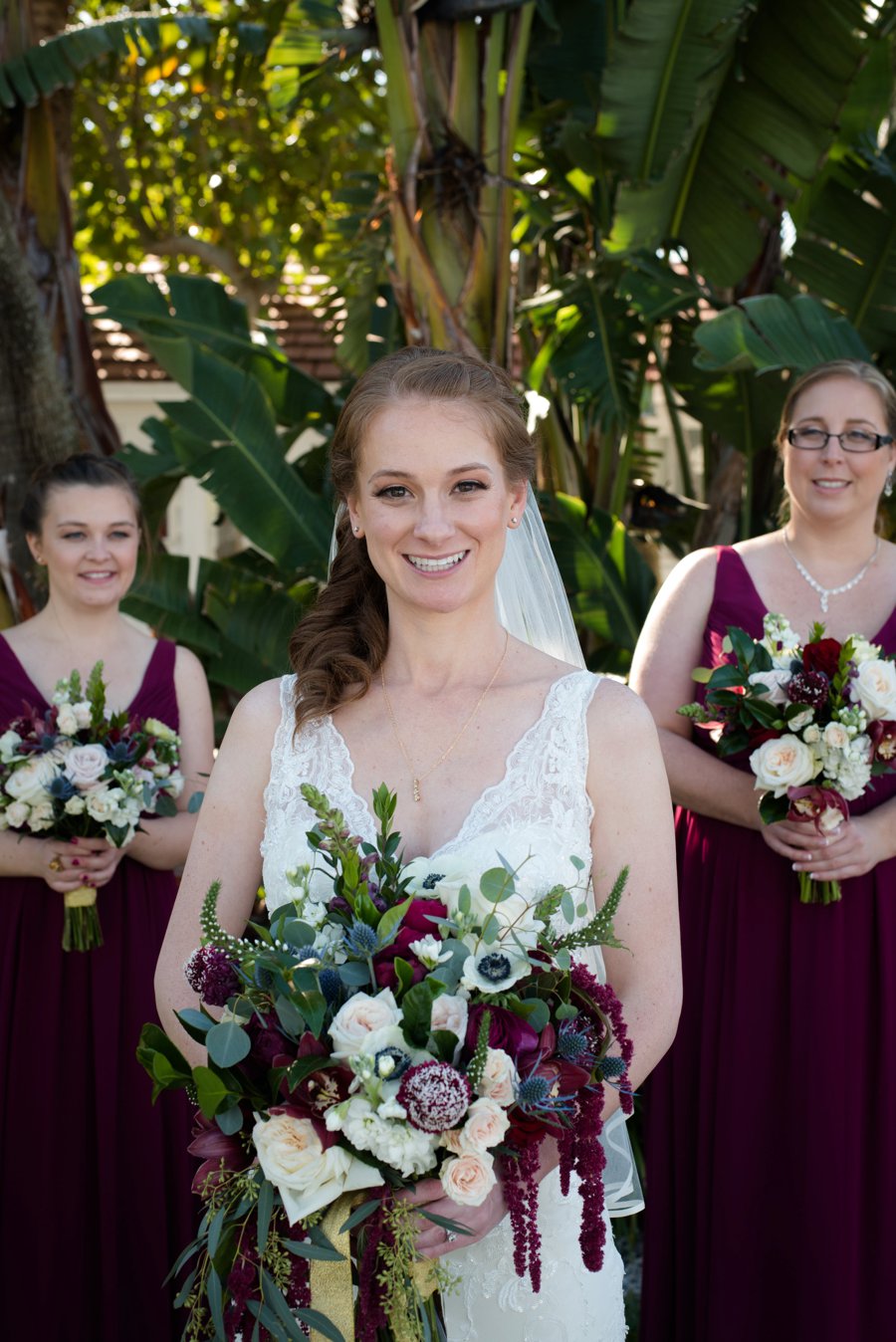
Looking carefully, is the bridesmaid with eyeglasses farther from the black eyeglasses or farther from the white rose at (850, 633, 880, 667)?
the white rose at (850, 633, 880, 667)

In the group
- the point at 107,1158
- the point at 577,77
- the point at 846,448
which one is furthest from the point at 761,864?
the point at 577,77

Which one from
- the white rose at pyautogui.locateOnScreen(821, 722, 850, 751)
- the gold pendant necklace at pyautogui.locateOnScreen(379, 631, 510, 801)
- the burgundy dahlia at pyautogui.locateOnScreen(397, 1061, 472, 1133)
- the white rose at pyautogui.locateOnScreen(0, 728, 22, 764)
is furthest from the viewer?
the white rose at pyautogui.locateOnScreen(0, 728, 22, 764)

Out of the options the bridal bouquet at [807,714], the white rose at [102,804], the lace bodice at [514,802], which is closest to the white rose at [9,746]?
the white rose at [102,804]

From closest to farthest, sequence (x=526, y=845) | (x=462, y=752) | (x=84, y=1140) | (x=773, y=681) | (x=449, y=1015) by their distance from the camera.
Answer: (x=449, y=1015)
(x=526, y=845)
(x=462, y=752)
(x=773, y=681)
(x=84, y=1140)

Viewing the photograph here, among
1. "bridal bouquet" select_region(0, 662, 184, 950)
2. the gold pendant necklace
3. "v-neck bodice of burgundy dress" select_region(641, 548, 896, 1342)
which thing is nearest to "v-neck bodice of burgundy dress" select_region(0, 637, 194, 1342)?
"bridal bouquet" select_region(0, 662, 184, 950)

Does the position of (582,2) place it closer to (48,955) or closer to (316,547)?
Answer: (316,547)

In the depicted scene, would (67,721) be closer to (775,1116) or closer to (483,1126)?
(775,1116)

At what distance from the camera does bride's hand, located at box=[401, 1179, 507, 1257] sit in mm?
2332

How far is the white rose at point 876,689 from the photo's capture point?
3.77m

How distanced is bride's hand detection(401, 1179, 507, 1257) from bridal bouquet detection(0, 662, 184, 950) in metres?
2.15

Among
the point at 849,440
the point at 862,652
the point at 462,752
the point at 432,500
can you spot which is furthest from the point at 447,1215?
the point at 849,440

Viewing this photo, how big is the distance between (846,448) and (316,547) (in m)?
3.24

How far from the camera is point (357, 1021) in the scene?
2.21 m

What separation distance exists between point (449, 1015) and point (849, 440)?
2.71m
